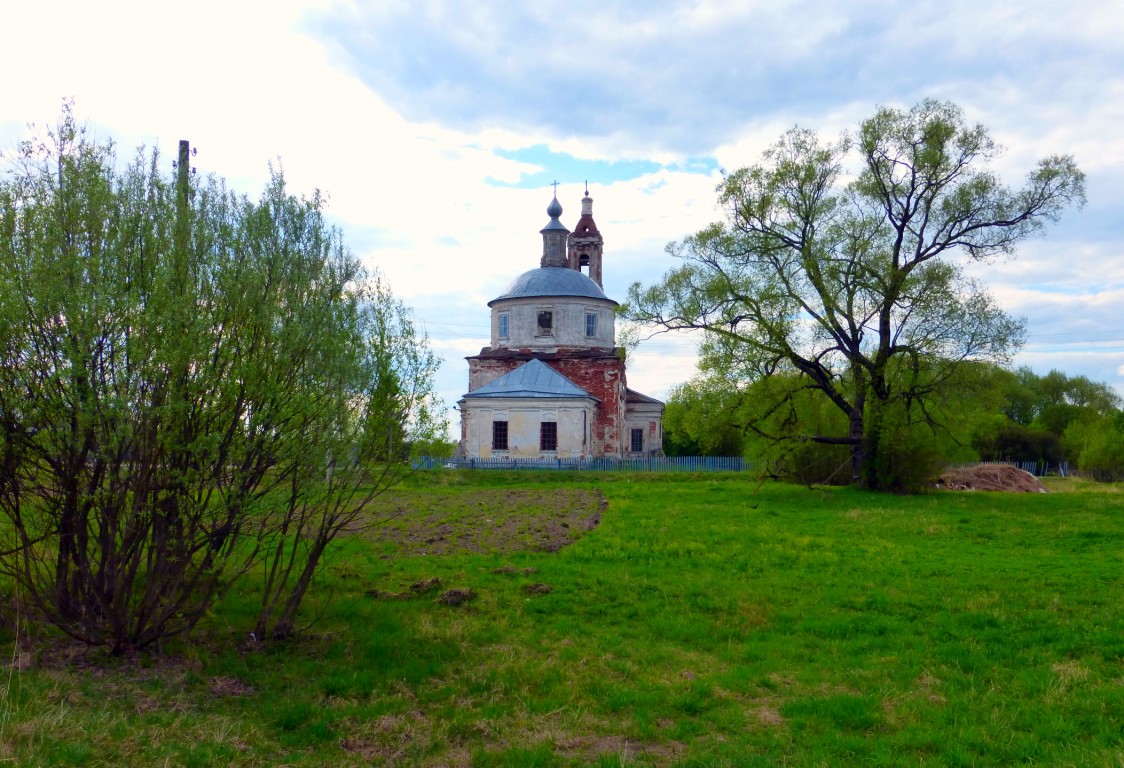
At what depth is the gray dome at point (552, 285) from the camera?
139 ft

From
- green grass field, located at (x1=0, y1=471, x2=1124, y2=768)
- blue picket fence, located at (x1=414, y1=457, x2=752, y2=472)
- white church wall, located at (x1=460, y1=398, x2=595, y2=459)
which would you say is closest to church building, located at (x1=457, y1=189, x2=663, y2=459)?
white church wall, located at (x1=460, y1=398, x2=595, y2=459)

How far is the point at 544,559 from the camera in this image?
1296 cm

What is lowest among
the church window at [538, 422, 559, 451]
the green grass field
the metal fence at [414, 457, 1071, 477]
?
the green grass field

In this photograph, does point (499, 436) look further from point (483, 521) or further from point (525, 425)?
point (483, 521)

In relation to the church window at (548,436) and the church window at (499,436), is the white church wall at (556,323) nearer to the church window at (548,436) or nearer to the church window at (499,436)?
the church window at (548,436)

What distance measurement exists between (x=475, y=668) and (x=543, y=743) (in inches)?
71.4

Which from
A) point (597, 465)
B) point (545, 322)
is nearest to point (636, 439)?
point (545, 322)

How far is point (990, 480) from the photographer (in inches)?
1210

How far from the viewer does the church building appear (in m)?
36.8

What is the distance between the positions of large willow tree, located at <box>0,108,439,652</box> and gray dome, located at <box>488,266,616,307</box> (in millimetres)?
33463

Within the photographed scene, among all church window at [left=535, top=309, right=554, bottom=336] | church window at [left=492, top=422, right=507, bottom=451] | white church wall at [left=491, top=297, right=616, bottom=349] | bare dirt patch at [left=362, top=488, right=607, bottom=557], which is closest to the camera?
bare dirt patch at [left=362, top=488, right=607, bottom=557]

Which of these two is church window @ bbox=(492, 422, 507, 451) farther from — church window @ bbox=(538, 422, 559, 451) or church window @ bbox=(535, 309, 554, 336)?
church window @ bbox=(535, 309, 554, 336)

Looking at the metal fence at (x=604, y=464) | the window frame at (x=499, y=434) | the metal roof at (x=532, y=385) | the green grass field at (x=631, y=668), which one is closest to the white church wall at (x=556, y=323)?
the metal roof at (x=532, y=385)

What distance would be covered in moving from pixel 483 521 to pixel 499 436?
1963 centimetres
